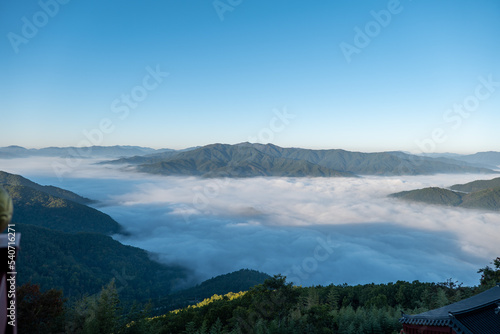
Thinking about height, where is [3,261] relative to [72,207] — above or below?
above

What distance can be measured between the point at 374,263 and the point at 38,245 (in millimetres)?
193633

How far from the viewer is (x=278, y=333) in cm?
1767

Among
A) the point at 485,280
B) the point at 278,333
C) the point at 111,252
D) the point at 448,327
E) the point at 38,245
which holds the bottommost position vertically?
the point at 111,252

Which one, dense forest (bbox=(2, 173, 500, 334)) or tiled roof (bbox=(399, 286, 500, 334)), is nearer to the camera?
tiled roof (bbox=(399, 286, 500, 334))

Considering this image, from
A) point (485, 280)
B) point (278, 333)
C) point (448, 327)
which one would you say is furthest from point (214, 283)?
point (448, 327)

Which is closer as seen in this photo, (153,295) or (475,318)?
(475,318)

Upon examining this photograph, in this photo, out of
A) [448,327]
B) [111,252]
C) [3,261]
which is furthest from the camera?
[111,252]

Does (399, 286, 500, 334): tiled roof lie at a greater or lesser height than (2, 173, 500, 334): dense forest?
greater

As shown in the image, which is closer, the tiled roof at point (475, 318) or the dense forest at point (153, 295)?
the tiled roof at point (475, 318)

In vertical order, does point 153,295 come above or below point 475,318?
below

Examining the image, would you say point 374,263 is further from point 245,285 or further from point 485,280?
point 485,280

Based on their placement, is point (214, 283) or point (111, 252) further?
point (111, 252)

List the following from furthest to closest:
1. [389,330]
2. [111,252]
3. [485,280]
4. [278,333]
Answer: [111,252] → [485,280] → [389,330] → [278,333]

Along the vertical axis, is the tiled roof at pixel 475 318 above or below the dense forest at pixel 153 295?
above
